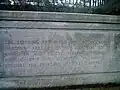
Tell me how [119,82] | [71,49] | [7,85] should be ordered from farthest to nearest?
[119,82]
[71,49]
[7,85]

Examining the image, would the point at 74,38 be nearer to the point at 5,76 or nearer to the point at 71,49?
the point at 71,49

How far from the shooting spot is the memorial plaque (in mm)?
3727

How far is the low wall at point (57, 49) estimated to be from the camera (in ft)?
12.2

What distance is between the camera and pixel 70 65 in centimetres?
403

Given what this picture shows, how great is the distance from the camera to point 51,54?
154 inches

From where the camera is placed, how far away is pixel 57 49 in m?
3.93

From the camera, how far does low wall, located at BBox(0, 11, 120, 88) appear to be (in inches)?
147

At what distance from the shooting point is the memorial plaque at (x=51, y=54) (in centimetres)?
373

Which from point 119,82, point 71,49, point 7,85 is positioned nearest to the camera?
point 7,85

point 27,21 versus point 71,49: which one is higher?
point 27,21

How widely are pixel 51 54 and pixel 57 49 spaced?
0.13 m

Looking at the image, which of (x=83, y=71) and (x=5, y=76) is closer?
(x=5, y=76)

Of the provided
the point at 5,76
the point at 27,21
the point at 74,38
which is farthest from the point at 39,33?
the point at 5,76

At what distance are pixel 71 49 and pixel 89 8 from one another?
2.67ft
